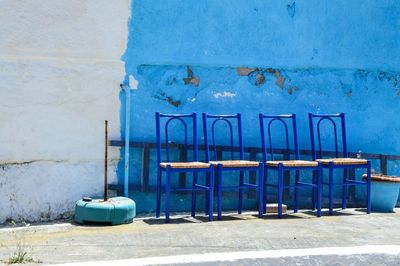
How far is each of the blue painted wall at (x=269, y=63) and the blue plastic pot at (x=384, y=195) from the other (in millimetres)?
314

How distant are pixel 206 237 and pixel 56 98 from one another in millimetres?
2421

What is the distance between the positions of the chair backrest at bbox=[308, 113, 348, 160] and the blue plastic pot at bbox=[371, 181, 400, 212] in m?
0.55

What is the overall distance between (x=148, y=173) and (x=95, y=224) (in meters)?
0.95

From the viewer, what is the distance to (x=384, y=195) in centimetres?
738

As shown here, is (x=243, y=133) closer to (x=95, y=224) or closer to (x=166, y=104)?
(x=166, y=104)

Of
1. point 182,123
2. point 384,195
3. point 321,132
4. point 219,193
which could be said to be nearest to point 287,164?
point 219,193

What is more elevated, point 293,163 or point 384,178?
point 293,163

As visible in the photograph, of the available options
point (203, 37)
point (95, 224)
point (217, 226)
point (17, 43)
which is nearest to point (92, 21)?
point (17, 43)

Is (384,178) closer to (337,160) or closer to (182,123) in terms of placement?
(337,160)

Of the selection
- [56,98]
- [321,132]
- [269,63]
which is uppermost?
[269,63]

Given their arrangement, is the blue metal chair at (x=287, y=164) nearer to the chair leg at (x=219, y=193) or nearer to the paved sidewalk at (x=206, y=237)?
the paved sidewalk at (x=206, y=237)

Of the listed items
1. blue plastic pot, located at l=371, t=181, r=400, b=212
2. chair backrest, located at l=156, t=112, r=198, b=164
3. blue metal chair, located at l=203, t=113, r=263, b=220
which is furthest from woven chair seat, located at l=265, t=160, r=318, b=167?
A: blue plastic pot, located at l=371, t=181, r=400, b=212

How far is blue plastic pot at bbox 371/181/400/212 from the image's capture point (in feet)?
24.0

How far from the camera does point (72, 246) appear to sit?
530 cm
